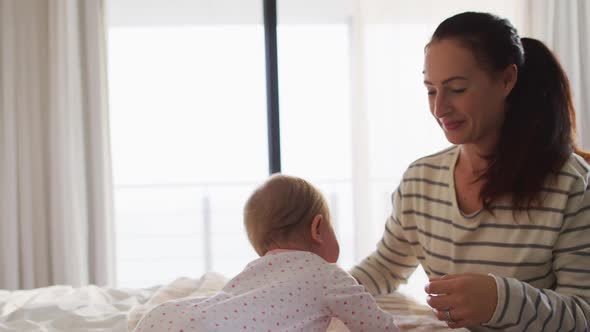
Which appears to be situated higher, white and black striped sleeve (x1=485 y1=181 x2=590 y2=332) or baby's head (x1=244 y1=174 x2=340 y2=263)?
baby's head (x1=244 y1=174 x2=340 y2=263)

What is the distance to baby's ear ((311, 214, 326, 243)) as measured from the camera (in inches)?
49.7

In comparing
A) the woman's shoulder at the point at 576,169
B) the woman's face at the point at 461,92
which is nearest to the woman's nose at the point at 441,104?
the woman's face at the point at 461,92

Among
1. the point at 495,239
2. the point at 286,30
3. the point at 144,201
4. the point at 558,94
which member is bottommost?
the point at 144,201

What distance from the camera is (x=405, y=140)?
12.2 ft

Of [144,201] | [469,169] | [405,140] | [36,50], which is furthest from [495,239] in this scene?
[144,201]

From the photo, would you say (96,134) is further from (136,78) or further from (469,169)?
(469,169)

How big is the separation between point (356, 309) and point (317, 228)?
0.66 ft

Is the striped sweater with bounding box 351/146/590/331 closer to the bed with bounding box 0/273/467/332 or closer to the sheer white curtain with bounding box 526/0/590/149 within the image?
the bed with bounding box 0/273/467/332

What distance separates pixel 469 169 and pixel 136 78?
439 centimetres

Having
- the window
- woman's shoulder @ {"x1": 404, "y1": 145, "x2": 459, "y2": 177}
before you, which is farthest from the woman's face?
the window

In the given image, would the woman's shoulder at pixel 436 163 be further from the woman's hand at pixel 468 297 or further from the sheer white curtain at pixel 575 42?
the sheer white curtain at pixel 575 42

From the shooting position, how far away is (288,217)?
126cm

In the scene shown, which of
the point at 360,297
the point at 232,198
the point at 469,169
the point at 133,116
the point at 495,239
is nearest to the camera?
the point at 360,297

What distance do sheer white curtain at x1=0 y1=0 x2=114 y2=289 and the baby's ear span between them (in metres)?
2.47
